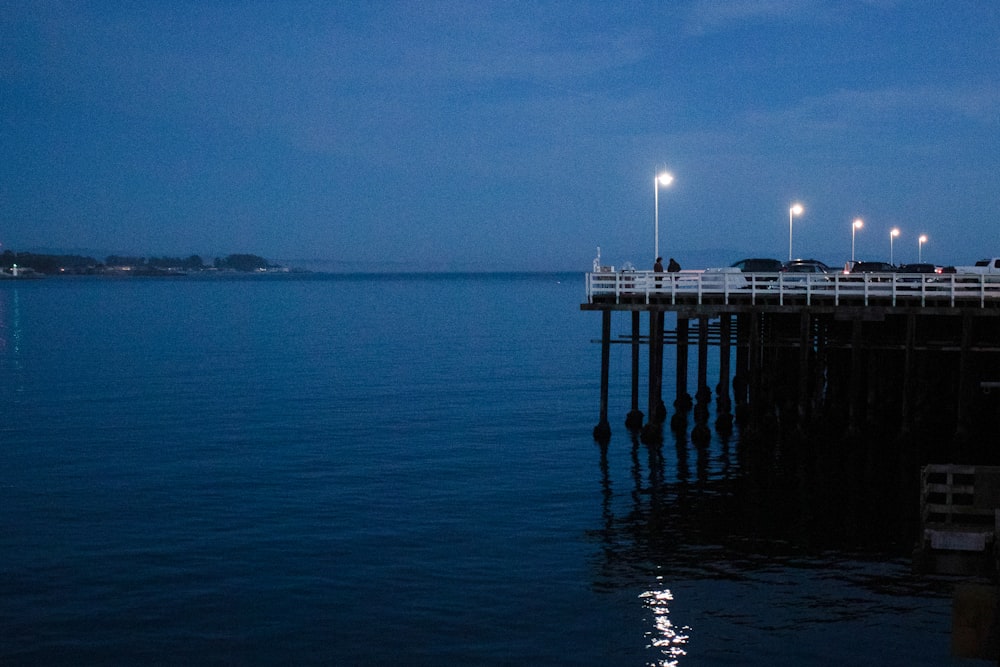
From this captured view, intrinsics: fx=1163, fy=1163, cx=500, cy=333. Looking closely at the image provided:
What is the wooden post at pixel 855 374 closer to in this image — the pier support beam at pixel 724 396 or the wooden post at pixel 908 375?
the wooden post at pixel 908 375

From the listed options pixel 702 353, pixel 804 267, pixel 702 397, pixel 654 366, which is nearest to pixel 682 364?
pixel 702 353

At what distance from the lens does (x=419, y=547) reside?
24641mm

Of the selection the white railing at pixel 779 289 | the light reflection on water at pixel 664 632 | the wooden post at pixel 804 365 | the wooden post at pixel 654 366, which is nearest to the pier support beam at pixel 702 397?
the white railing at pixel 779 289

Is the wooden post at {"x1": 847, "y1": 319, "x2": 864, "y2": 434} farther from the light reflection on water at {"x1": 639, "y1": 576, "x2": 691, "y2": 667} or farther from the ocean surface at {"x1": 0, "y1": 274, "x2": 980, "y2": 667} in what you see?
the light reflection on water at {"x1": 639, "y1": 576, "x2": 691, "y2": 667}

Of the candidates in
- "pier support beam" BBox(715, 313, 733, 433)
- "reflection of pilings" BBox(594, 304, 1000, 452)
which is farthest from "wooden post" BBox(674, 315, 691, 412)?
"pier support beam" BBox(715, 313, 733, 433)

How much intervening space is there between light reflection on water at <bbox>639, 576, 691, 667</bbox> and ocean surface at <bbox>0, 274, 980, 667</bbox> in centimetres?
5

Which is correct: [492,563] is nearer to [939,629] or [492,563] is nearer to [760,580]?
[760,580]

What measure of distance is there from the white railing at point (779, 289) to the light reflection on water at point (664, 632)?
48.3 feet

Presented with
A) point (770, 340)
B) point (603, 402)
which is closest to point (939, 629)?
point (603, 402)

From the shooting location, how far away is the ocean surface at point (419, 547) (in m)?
19.0

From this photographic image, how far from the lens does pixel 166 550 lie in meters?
24.5

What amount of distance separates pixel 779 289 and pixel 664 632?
57.4ft

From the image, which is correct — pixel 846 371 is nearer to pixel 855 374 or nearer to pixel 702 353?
pixel 702 353

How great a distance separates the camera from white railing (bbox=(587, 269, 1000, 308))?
3388cm
